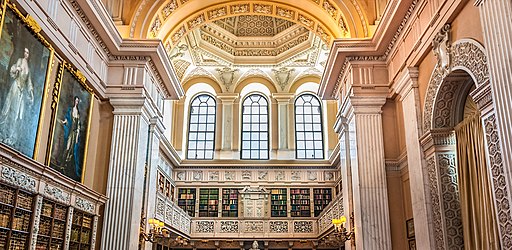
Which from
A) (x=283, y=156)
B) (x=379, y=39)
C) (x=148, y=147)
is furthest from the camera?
(x=283, y=156)

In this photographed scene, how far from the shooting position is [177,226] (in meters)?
18.1

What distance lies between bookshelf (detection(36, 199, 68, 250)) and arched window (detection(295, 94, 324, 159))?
1508 cm

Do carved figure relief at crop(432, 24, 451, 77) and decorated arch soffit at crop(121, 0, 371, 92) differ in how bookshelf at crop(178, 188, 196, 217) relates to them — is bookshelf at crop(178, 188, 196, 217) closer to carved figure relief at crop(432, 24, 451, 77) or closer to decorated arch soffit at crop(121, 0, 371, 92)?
decorated arch soffit at crop(121, 0, 371, 92)

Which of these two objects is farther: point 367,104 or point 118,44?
point 118,44

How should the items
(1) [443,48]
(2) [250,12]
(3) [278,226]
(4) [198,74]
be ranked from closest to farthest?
(1) [443,48] < (2) [250,12] < (3) [278,226] < (4) [198,74]

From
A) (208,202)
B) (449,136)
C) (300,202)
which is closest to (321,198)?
(300,202)

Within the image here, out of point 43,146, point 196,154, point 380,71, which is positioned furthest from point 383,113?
point 196,154

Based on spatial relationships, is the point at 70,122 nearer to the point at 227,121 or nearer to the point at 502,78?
the point at 502,78

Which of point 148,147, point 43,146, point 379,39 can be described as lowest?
point 43,146

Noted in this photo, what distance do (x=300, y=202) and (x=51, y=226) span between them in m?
14.6

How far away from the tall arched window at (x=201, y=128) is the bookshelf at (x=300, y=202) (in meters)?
4.49

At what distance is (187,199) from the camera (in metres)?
21.9

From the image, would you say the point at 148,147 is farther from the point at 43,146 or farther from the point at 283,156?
the point at 283,156

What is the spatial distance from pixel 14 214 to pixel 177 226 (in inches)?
434
